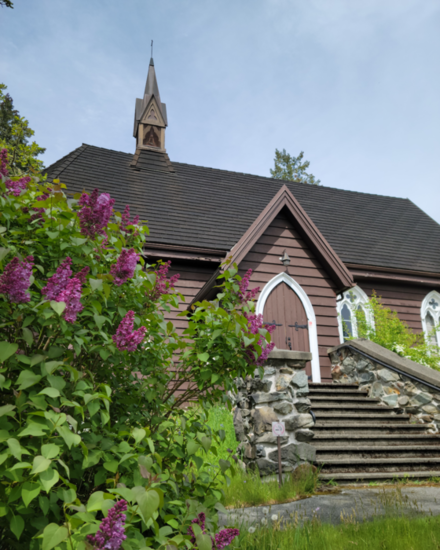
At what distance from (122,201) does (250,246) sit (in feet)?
15.5

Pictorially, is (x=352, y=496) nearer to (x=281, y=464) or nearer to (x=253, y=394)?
(x=281, y=464)

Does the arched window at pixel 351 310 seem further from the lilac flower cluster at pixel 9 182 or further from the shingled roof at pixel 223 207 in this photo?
the lilac flower cluster at pixel 9 182

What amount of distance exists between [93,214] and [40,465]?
1194 millimetres

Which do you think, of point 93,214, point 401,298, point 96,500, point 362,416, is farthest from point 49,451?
point 401,298

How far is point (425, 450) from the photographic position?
20.1 ft

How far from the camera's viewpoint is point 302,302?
9750 mm

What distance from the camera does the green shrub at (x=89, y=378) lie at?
4.76 feet

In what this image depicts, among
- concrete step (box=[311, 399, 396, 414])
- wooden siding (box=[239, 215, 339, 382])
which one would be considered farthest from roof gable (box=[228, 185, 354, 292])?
concrete step (box=[311, 399, 396, 414])

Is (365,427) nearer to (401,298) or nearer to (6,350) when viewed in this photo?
(6,350)

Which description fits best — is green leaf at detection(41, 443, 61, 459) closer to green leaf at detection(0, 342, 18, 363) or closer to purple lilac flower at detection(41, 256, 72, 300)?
green leaf at detection(0, 342, 18, 363)

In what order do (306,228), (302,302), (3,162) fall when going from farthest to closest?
(302,302), (306,228), (3,162)

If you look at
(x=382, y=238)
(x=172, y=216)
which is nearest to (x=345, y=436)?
(x=172, y=216)

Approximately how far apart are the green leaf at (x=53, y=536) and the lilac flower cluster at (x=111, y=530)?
10 cm

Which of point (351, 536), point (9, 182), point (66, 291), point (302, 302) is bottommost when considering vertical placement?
point (351, 536)
